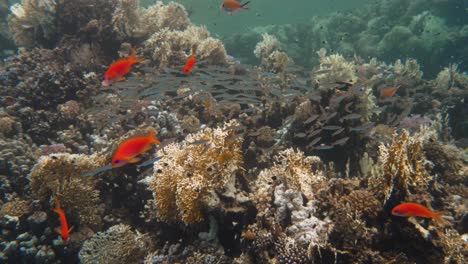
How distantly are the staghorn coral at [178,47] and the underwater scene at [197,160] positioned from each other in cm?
5

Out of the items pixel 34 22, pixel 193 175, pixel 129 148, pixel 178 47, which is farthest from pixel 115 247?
pixel 34 22

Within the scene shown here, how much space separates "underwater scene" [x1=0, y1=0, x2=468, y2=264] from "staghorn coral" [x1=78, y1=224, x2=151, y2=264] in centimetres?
2

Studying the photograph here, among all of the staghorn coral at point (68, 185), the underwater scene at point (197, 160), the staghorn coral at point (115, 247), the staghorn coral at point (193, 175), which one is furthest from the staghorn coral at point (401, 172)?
the staghorn coral at point (68, 185)

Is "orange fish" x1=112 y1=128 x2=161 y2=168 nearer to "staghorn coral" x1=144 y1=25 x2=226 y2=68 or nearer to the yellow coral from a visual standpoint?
the yellow coral

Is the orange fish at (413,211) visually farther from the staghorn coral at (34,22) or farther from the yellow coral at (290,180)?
the staghorn coral at (34,22)

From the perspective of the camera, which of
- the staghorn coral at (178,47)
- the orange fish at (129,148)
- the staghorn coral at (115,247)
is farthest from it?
the staghorn coral at (178,47)

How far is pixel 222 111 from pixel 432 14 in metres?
22.9

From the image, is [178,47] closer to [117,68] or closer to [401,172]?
[117,68]

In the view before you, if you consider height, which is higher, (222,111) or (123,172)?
(222,111)

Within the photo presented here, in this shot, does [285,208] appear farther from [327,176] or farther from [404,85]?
[404,85]

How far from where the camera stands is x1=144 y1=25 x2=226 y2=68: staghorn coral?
10.3 m

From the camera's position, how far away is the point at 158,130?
706cm

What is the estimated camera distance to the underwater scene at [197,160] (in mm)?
3787

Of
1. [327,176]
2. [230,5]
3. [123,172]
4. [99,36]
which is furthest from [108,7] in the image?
[327,176]
